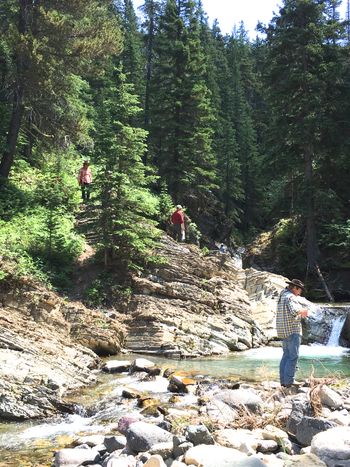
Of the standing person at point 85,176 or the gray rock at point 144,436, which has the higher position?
the standing person at point 85,176

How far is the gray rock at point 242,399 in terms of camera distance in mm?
8062

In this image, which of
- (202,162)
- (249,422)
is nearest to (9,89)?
(202,162)

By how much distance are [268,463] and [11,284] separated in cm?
961

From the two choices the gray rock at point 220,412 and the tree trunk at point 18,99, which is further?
the tree trunk at point 18,99

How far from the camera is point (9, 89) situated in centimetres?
2103

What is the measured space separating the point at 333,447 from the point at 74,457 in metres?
3.22

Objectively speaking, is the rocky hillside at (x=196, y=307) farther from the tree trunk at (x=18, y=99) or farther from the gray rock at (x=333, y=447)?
the gray rock at (x=333, y=447)

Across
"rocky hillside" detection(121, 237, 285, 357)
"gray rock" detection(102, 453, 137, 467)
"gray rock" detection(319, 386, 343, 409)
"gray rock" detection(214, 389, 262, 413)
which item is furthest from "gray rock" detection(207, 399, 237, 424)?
"rocky hillside" detection(121, 237, 285, 357)

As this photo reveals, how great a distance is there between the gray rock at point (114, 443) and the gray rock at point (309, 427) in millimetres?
2367

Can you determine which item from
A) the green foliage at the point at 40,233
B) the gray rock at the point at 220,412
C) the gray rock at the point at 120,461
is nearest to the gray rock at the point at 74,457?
the gray rock at the point at 120,461

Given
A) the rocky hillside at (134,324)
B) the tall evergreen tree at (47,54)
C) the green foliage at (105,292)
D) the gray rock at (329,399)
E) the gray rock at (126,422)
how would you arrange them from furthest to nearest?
the tall evergreen tree at (47,54) → the green foliage at (105,292) → the rocky hillside at (134,324) → the gray rock at (329,399) → the gray rock at (126,422)

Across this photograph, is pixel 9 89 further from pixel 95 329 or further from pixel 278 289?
pixel 278 289

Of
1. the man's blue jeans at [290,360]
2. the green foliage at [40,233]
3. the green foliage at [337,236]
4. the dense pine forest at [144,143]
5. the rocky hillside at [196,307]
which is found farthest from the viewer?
the green foliage at [337,236]

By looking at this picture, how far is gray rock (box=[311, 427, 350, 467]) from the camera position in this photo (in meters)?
5.50
